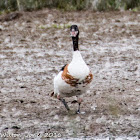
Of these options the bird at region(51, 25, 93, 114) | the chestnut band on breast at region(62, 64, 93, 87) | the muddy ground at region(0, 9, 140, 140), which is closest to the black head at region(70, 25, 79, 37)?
the bird at region(51, 25, 93, 114)

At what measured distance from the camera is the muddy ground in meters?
6.29

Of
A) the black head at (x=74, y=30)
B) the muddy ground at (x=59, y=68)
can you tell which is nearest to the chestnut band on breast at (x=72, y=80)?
the muddy ground at (x=59, y=68)

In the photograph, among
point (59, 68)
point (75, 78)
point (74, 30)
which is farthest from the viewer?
point (59, 68)

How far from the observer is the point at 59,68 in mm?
10719

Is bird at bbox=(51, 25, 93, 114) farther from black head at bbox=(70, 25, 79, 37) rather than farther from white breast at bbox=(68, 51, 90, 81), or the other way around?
black head at bbox=(70, 25, 79, 37)

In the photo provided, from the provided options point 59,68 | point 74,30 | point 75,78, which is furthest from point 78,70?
point 59,68

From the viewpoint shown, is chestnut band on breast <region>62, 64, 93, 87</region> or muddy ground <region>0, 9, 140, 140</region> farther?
chestnut band on breast <region>62, 64, 93, 87</region>

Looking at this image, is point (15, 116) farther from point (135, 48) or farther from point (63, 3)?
point (63, 3)

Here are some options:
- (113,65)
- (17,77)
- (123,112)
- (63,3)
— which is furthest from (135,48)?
(63,3)

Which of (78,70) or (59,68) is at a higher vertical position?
(78,70)

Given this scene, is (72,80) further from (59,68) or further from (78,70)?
(59,68)

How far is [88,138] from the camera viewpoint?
5848 mm

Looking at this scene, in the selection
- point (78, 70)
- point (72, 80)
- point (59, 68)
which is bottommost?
point (59, 68)

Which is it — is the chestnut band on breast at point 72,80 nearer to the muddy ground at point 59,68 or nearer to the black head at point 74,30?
the muddy ground at point 59,68
